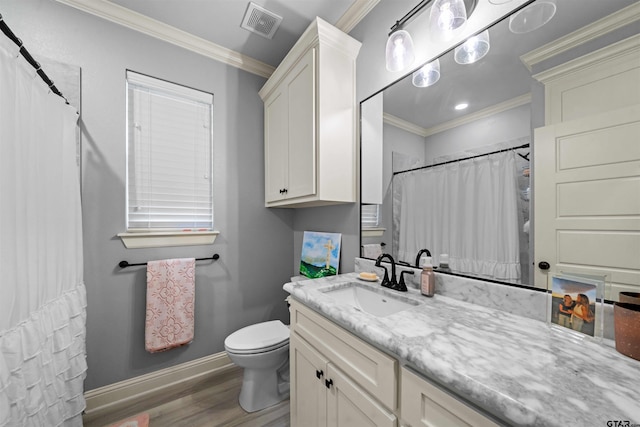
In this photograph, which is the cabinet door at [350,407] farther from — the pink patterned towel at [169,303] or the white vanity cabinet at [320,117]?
the pink patterned towel at [169,303]

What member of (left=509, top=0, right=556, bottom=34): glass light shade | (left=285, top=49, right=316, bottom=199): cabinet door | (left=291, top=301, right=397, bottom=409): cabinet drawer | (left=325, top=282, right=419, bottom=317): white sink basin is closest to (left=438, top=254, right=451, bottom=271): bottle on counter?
(left=325, top=282, right=419, bottom=317): white sink basin

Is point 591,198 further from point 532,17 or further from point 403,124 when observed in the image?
point 403,124

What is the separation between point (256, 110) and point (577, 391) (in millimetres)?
2406

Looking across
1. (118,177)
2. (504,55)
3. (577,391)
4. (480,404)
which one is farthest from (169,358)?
(504,55)

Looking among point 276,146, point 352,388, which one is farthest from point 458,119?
point 276,146

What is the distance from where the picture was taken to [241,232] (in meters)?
2.11

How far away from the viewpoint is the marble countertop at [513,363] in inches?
17.4

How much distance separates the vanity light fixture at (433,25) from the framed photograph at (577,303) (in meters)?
1.05

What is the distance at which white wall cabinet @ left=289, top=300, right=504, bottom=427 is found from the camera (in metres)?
0.60

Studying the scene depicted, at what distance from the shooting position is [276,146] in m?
1.94

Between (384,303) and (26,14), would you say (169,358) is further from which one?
(26,14)

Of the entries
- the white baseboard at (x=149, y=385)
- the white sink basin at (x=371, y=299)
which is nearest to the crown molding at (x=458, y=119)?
the white sink basin at (x=371, y=299)

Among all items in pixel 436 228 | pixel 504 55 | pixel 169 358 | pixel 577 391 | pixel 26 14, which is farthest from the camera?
pixel 169 358

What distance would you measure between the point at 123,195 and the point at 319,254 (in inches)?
57.4
